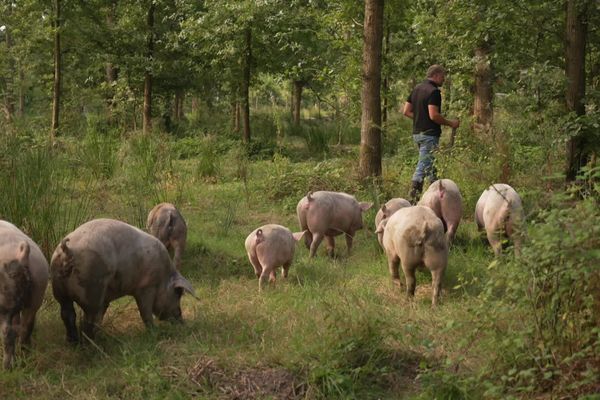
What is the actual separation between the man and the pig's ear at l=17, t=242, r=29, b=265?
19.7ft

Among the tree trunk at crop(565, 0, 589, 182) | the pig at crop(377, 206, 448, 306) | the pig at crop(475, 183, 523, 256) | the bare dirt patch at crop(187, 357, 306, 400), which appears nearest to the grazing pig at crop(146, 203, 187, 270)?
the pig at crop(377, 206, 448, 306)

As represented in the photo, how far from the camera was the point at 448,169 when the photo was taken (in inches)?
375

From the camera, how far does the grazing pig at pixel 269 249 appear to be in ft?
22.1

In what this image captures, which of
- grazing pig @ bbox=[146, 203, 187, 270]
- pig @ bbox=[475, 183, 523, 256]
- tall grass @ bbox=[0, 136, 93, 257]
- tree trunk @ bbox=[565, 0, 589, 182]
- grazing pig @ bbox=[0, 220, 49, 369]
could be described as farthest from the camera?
tree trunk @ bbox=[565, 0, 589, 182]

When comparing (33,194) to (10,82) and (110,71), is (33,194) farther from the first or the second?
(110,71)

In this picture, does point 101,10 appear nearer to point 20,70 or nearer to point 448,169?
point 20,70

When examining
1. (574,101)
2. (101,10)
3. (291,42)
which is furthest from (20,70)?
(574,101)

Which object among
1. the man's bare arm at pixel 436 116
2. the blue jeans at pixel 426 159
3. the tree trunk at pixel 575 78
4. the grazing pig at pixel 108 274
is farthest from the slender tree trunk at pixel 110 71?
the grazing pig at pixel 108 274

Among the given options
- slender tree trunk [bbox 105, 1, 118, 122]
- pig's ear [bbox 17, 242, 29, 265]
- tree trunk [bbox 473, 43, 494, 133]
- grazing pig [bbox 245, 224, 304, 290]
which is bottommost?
grazing pig [bbox 245, 224, 304, 290]

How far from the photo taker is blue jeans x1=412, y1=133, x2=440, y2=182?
9422mm

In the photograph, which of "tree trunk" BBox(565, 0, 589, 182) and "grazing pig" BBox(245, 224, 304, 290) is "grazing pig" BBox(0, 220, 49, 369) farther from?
"tree trunk" BBox(565, 0, 589, 182)

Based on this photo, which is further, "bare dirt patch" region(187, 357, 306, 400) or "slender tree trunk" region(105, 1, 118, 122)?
"slender tree trunk" region(105, 1, 118, 122)

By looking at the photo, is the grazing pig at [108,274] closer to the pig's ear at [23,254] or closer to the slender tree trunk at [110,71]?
the pig's ear at [23,254]

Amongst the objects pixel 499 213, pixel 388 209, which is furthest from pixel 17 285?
pixel 499 213
